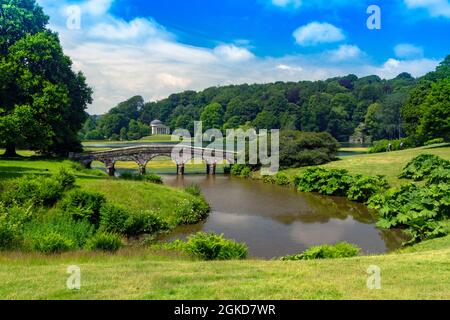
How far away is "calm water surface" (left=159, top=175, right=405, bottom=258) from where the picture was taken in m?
21.5

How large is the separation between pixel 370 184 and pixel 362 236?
12.3 meters

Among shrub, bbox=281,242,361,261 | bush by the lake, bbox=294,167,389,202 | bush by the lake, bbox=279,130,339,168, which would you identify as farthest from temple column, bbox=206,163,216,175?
shrub, bbox=281,242,361,261

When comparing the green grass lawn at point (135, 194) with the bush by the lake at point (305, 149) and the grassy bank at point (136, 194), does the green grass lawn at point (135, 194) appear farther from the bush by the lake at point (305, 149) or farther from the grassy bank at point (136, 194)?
the bush by the lake at point (305, 149)

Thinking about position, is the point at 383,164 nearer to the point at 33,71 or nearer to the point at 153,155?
the point at 153,155

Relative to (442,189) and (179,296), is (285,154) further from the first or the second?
(179,296)

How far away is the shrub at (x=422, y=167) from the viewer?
35.6m

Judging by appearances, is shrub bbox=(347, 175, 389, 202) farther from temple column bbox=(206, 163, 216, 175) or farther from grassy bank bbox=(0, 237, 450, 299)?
grassy bank bbox=(0, 237, 450, 299)

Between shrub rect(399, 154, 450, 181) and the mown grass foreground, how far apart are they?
25.2m

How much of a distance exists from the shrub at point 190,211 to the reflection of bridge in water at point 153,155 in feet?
77.8

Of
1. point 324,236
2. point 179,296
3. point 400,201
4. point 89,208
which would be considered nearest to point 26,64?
point 89,208

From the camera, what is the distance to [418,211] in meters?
24.3

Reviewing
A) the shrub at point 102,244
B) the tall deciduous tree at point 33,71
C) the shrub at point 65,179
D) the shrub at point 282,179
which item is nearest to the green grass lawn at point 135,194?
the shrub at point 65,179

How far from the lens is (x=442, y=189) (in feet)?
84.4

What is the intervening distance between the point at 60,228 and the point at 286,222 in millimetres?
14414
